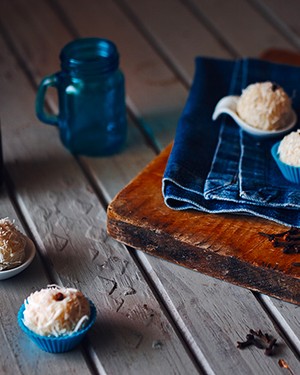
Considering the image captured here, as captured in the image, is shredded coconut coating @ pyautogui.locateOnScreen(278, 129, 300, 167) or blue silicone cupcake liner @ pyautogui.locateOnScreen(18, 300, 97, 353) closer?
blue silicone cupcake liner @ pyautogui.locateOnScreen(18, 300, 97, 353)

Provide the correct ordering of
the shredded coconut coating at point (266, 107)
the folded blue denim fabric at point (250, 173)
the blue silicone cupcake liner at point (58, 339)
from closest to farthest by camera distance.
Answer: the blue silicone cupcake liner at point (58, 339), the folded blue denim fabric at point (250, 173), the shredded coconut coating at point (266, 107)

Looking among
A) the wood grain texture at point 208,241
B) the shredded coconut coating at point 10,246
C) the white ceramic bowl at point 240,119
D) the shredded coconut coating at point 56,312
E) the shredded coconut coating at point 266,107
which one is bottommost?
the shredded coconut coating at point 10,246

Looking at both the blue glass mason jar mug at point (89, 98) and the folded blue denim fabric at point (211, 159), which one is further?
the blue glass mason jar mug at point (89, 98)

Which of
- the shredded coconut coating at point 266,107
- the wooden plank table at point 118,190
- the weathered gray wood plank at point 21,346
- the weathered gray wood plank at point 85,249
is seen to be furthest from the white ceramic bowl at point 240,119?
the weathered gray wood plank at point 21,346

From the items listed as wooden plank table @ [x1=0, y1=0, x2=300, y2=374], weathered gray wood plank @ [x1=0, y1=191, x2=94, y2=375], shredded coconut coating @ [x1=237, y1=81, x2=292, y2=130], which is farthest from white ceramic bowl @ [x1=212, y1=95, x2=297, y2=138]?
weathered gray wood plank @ [x1=0, y1=191, x2=94, y2=375]

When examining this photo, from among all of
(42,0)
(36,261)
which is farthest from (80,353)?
(42,0)

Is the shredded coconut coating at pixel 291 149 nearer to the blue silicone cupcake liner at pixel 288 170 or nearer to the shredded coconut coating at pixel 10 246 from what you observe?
the blue silicone cupcake liner at pixel 288 170

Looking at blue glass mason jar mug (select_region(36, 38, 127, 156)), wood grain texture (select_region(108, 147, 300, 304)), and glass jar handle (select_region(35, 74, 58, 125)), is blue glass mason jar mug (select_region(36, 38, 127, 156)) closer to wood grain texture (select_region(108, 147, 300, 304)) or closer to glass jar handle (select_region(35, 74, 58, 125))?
glass jar handle (select_region(35, 74, 58, 125))

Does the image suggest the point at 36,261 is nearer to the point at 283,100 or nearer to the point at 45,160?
the point at 45,160
